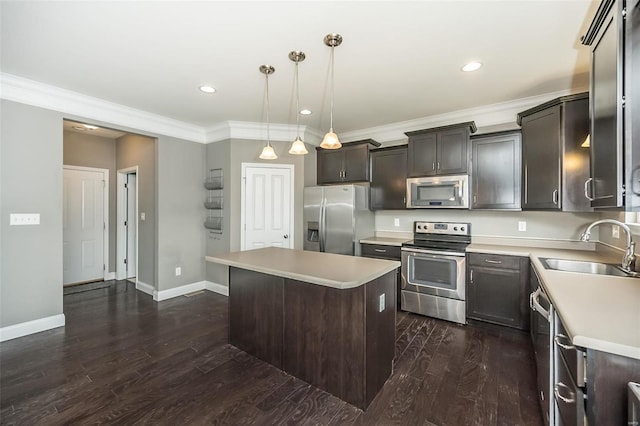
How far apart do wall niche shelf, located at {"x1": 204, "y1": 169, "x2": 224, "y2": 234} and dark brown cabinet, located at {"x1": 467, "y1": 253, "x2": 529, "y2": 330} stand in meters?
3.58

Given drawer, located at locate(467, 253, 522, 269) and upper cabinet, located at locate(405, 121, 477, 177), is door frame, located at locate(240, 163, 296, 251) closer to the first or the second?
upper cabinet, located at locate(405, 121, 477, 177)

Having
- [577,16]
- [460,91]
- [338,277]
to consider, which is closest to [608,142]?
[577,16]

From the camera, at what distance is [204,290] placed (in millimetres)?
4586

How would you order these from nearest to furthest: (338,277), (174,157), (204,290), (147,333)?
(338,277)
(147,333)
(174,157)
(204,290)

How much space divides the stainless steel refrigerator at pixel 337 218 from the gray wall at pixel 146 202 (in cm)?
233

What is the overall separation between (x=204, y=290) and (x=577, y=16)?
17.2 feet

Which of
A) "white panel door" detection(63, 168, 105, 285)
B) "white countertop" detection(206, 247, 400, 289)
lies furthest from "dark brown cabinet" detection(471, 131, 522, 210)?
"white panel door" detection(63, 168, 105, 285)

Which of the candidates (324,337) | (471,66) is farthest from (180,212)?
(471,66)

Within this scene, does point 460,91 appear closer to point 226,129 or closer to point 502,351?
point 502,351

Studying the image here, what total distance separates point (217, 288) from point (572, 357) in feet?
14.2

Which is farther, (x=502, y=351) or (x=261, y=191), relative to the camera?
(x=261, y=191)

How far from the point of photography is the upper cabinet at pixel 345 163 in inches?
169

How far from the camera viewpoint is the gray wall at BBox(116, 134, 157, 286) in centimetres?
424

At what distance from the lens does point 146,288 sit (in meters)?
4.42
